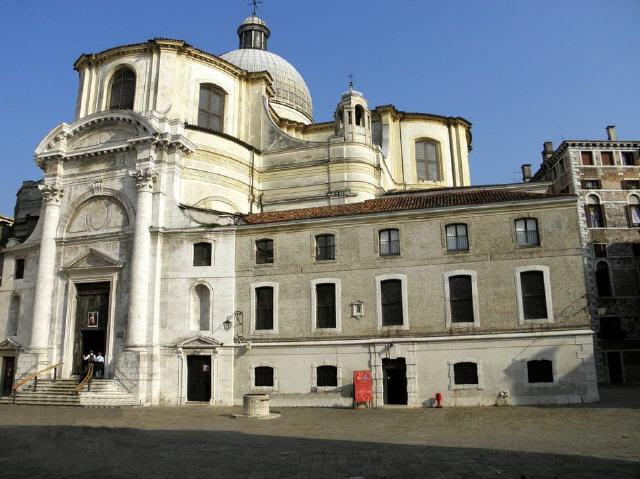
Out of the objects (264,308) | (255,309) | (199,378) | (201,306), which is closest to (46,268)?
(201,306)

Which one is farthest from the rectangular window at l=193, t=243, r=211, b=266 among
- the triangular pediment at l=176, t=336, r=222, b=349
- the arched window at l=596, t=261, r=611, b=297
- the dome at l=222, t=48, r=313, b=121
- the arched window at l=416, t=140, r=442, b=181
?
the arched window at l=596, t=261, r=611, b=297

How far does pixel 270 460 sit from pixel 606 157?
4375cm

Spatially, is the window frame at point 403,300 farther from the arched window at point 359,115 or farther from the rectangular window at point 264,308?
the arched window at point 359,115

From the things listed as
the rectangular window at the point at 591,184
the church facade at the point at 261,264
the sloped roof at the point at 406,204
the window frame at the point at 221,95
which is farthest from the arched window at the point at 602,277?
the window frame at the point at 221,95

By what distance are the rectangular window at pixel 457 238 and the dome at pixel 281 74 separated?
27616 millimetres

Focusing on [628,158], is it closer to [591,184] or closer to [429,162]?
[591,184]

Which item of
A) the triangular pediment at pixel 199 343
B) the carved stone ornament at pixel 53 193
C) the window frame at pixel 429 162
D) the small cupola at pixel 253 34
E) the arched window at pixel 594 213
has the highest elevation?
the small cupola at pixel 253 34

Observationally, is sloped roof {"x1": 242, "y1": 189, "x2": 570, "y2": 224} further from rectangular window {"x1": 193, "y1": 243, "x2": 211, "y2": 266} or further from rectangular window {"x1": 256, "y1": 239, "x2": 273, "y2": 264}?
rectangular window {"x1": 193, "y1": 243, "x2": 211, "y2": 266}

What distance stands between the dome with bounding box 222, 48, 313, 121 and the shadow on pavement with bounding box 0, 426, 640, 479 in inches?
1463

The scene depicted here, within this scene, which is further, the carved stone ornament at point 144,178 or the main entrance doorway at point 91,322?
the carved stone ornament at point 144,178

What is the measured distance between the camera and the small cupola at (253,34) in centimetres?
5534

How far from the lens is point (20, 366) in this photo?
2853cm

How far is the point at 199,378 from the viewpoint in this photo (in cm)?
2595

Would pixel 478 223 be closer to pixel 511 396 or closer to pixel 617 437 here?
pixel 511 396
